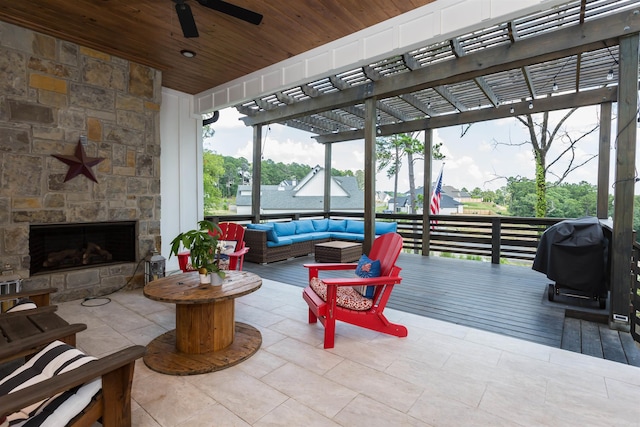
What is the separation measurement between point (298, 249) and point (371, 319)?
14.0ft

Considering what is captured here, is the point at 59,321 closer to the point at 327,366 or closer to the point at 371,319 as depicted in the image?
the point at 327,366

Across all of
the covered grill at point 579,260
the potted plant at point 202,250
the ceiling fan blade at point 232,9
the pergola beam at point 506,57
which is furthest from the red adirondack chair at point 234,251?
the covered grill at point 579,260

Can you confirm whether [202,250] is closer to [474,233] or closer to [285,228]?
[285,228]

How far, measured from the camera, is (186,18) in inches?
99.1

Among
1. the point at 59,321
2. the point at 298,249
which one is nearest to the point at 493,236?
the point at 298,249

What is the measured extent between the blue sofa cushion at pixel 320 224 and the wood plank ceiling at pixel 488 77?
243cm

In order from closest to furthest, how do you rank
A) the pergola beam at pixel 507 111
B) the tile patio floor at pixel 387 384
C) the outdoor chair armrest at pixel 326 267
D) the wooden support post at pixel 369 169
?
the tile patio floor at pixel 387 384 < the outdoor chair armrest at pixel 326 267 < the wooden support post at pixel 369 169 < the pergola beam at pixel 507 111

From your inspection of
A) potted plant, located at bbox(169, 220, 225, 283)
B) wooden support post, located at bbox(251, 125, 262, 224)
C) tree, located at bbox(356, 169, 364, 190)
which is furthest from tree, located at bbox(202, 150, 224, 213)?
potted plant, located at bbox(169, 220, 225, 283)

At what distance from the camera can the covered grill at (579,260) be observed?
146 inches

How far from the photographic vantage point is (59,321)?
84.4 inches

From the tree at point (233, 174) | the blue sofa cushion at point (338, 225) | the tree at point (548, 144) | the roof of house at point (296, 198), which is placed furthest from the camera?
the roof of house at point (296, 198)

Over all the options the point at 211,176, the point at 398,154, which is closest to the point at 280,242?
the point at 211,176

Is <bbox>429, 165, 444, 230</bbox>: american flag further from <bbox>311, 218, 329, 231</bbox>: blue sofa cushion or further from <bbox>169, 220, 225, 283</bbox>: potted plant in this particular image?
<bbox>169, 220, 225, 283</bbox>: potted plant

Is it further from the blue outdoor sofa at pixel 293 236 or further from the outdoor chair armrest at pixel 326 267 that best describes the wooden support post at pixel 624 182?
the blue outdoor sofa at pixel 293 236
